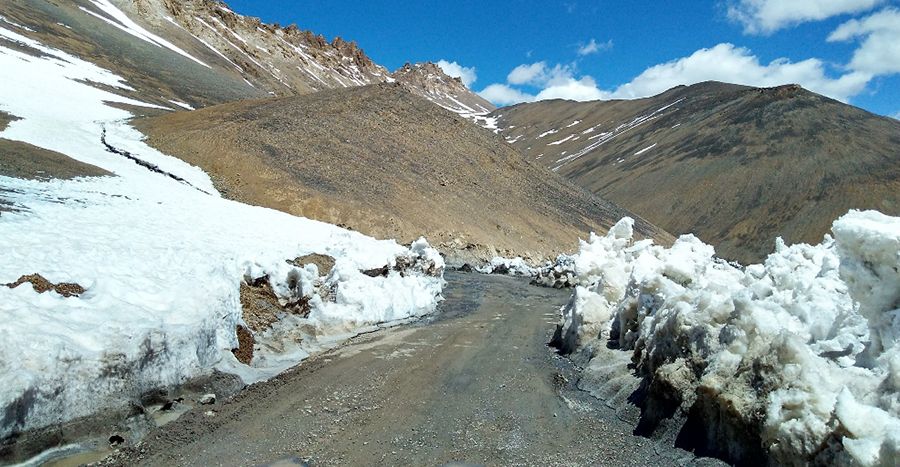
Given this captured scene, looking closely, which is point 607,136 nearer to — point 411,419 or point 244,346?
point 244,346

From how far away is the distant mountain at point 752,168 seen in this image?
74250 mm

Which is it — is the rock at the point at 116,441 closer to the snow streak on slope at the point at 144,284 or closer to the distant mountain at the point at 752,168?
the snow streak on slope at the point at 144,284

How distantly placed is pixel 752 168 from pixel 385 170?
68.7 metres

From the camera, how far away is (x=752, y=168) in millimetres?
90312

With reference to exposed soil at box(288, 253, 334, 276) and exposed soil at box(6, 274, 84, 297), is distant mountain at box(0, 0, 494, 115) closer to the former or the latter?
exposed soil at box(288, 253, 334, 276)

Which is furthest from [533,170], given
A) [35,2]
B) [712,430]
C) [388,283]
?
[35,2]

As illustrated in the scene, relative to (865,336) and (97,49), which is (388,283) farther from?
(97,49)

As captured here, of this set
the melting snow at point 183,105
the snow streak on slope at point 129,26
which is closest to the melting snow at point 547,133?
the snow streak on slope at point 129,26

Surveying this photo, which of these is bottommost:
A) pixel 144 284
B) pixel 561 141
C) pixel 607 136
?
pixel 144 284

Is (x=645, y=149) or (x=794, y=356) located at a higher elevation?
(x=645, y=149)

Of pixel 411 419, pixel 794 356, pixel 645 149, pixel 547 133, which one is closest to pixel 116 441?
pixel 411 419

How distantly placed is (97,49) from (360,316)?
69469 millimetres

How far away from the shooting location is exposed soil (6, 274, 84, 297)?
29.2ft

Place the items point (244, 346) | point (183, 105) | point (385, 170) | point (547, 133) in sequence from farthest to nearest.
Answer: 1. point (547, 133)
2. point (183, 105)
3. point (385, 170)
4. point (244, 346)
